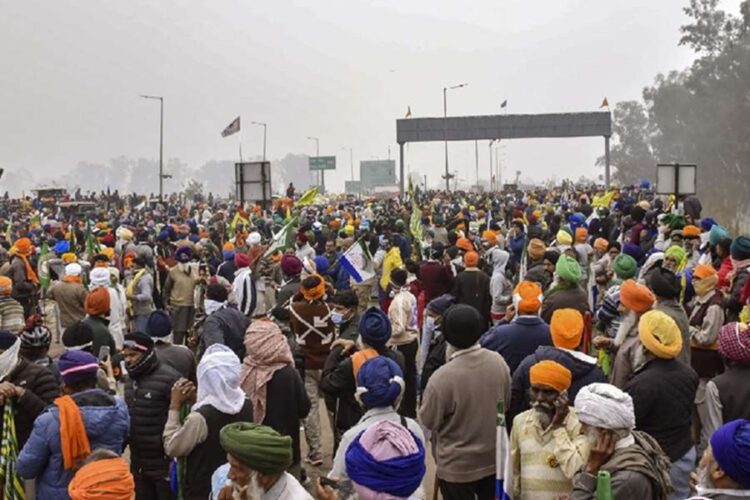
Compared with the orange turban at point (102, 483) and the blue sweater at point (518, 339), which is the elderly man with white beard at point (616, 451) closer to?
the orange turban at point (102, 483)

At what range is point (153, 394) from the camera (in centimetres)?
571

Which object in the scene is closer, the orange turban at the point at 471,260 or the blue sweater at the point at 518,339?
the blue sweater at the point at 518,339

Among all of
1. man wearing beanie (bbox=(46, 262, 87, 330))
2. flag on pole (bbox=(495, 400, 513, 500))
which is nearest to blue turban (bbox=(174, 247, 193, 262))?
man wearing beanie (bbox=(46, 262, 87, 330))

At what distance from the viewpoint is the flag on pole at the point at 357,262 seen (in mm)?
10961

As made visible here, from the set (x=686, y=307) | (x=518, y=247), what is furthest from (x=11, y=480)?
(x=518, y=247)

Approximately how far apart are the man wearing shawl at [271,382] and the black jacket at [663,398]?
2444 mm

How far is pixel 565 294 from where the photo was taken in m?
8.00

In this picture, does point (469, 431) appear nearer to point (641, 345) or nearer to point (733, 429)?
point (641, 345)

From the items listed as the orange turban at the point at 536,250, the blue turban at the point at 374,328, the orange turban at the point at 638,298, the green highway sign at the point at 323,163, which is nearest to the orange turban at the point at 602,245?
the orange turban at the point at 536,250

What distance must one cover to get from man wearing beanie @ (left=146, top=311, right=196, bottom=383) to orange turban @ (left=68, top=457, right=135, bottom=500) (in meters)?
2.50

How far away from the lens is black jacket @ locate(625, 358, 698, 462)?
16.8ft

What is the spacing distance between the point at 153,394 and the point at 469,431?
2143 mm

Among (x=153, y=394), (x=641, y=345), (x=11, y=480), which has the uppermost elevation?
(x=641, y=345)

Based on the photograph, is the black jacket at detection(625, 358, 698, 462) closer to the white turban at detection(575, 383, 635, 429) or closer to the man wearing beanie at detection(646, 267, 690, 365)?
the white turban at detection(575, 383, 635, 429)
